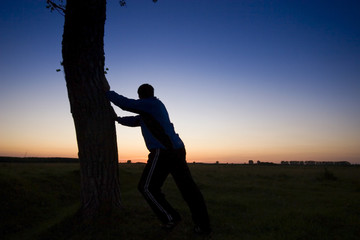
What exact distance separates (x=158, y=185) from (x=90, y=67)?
2360 millimetres

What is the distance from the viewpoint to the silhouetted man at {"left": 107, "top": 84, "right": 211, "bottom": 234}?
369 centimetres

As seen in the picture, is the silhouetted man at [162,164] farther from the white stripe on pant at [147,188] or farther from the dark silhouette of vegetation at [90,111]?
the dark silhouette of vegetation at [90,111]

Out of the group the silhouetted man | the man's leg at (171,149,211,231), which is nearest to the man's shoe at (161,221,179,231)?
the silhouetted man

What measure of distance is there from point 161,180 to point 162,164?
27 cm

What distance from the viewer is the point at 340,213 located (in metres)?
5.98

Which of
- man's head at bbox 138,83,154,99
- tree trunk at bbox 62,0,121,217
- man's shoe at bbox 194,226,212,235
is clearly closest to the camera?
man's shoe at bbox 194,226,212,235

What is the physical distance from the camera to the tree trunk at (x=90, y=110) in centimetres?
420

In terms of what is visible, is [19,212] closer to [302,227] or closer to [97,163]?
[97,163]

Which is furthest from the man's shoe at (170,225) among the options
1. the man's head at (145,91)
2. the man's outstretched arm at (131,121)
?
the man's head at (145,91)

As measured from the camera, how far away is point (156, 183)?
3.74 meters

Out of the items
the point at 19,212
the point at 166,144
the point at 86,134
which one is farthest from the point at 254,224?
the point at 19,212

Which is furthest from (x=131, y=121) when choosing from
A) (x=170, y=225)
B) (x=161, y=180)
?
(x=170, y=225)

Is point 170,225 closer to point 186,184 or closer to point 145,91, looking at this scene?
point 186,184

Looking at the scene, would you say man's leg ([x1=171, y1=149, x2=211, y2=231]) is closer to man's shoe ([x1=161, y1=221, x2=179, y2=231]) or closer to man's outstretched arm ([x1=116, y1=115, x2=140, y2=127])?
man's shoe ([x1=161, y1=221, x2=179, y2=231])
